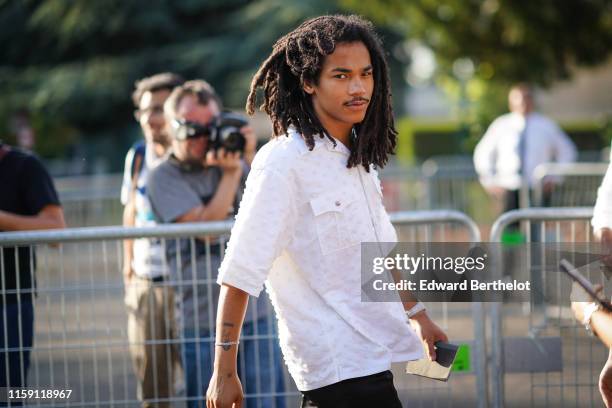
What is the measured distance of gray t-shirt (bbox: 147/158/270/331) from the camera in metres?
4.89

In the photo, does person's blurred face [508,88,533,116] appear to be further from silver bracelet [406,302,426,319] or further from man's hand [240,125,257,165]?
silver bracelet [406,302,426,319]

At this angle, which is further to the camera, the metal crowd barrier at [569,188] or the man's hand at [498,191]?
the man's hand at [498,191]

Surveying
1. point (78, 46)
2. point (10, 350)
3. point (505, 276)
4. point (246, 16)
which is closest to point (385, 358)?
point (505, 276)

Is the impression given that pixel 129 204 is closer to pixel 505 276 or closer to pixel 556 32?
pixel 505 276

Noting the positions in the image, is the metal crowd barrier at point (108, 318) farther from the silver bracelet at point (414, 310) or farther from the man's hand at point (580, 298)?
the man's hand at point (580, 298)

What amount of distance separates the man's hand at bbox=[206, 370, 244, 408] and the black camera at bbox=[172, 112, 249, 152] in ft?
7.04

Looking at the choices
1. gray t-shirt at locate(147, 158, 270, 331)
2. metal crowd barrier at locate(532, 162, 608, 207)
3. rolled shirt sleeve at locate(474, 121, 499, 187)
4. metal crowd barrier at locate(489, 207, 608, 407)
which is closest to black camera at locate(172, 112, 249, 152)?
gray t-shirt at locate(147, 158, 270, 331)

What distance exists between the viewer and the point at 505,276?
15.3 feet

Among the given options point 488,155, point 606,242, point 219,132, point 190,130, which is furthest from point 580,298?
point 488,155

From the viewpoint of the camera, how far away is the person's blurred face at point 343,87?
3.30 meters

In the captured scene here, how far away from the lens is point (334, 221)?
129 inches

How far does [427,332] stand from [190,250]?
1.75 m

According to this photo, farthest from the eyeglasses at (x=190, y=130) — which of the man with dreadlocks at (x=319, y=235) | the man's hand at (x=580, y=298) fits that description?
the man's hand at (x=580, y=298)

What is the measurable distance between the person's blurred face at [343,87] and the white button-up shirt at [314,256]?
0.32ft
